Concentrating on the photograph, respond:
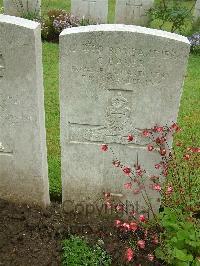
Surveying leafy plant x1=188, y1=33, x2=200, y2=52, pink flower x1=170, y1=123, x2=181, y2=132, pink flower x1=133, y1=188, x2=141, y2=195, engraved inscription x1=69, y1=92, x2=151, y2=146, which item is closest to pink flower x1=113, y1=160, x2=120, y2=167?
engraved inscription x1=69, y1=92, x2=151, y2=146

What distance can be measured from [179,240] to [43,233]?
4.33 ft

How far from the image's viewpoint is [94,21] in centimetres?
923

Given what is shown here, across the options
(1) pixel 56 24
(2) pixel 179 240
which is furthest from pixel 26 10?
(2) pixel 179 240

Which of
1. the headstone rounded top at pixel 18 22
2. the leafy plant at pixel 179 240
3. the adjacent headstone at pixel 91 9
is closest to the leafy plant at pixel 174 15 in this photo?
the adjacent headstone at pixel 91 9

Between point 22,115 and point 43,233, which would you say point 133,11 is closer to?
point 22,115

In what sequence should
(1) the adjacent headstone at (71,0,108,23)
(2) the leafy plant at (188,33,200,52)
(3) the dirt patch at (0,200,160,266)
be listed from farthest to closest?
(1) the adjacent headstone at (71,0,108,23) → (2) the leafy plant at (188,33,200,52) → (3) the dirt patch at (0,200,160,266)

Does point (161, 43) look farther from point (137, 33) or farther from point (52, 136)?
point (52, 136)

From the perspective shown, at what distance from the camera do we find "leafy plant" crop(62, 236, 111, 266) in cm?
349

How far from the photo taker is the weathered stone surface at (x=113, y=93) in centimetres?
311

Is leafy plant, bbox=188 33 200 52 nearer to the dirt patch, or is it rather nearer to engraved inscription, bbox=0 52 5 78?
the dirt patch

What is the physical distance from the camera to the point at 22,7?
8914 millimetres

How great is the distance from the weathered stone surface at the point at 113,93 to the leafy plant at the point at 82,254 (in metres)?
0.59

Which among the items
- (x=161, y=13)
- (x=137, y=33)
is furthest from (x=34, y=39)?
(x=161, y=13)

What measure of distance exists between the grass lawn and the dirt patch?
18.2 inches
